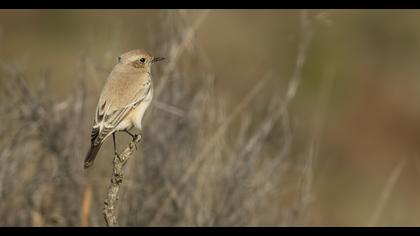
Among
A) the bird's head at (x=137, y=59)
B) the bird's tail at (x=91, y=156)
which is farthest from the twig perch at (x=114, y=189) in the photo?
the bird's head at (x=137, y=59)

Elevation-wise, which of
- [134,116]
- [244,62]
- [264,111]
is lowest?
[244,62]

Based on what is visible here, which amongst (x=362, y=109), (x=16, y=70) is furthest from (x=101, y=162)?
(x=362, y=109)

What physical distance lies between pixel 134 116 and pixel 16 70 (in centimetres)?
115

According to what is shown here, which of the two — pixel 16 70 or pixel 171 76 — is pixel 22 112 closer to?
pixel 16 70

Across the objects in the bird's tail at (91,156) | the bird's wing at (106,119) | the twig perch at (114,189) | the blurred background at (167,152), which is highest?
the twig perch at (114,189)

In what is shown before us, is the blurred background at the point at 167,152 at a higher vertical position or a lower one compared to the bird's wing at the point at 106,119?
lower

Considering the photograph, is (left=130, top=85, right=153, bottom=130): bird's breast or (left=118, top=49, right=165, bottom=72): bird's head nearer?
(left=130, top=85, right=153, bottom=130): bird's breast

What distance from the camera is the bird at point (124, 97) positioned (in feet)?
21.0

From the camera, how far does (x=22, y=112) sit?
7492 millimetres

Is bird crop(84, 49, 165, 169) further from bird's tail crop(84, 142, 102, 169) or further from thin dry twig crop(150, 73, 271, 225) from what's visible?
thin dry twig crop(150, 73, 271, 225)

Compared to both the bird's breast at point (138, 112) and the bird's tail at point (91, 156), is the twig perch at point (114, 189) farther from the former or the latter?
the bird's breast at point (138, 112)

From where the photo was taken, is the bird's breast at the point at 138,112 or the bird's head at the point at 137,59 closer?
the bird's breast at the point at 138,112

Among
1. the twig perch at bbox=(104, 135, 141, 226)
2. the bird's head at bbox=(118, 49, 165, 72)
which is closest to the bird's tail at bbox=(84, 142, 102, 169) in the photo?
the twig perch at bbox=(104, 135, 141, 226)

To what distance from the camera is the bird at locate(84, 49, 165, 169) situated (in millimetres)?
6398
